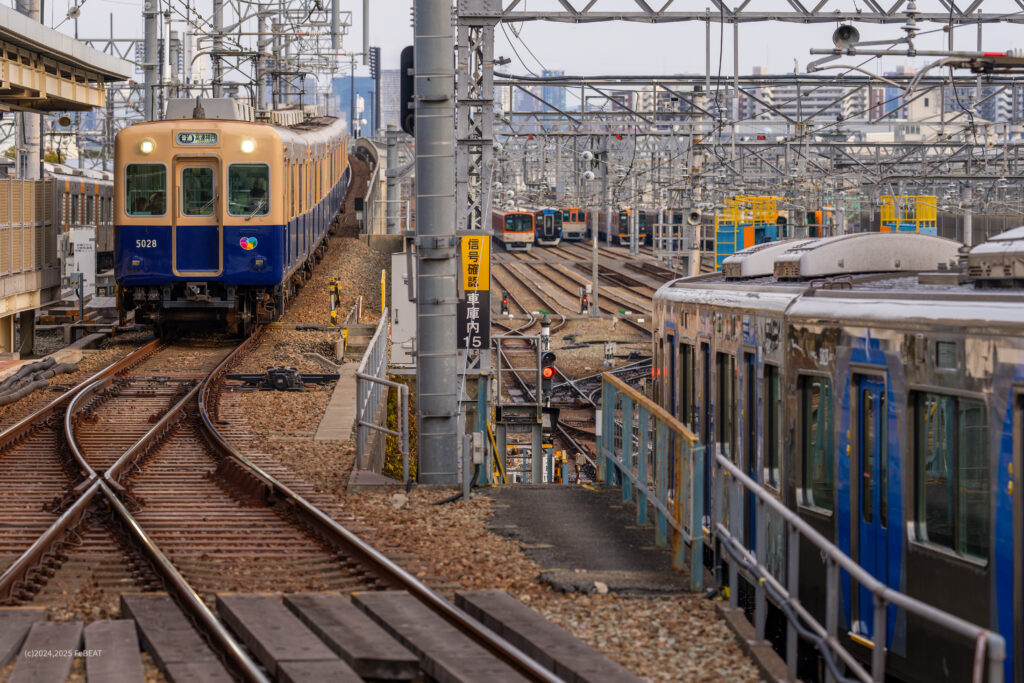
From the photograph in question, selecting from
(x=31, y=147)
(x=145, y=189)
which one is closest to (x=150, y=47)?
(x=31, y=147)

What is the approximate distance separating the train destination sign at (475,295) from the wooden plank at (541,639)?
570cm

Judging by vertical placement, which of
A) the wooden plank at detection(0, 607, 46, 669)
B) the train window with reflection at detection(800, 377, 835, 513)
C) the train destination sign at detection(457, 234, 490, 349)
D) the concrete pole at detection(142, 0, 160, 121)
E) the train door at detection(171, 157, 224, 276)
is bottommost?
the wooden plank at detection(0, 607, 46, 669)

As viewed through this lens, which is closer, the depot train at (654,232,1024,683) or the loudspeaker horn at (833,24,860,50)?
the depot train at (654,232,1024,683)

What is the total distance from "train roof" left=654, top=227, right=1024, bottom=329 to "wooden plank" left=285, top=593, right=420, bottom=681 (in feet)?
9.14

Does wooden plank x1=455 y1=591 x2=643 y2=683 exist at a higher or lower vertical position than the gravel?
lower

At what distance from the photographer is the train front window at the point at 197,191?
2061 centimetres

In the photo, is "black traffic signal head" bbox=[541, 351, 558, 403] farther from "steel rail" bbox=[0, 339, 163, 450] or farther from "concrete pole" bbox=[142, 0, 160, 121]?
"concrete pole" bbox=[142, 0, 160, 121]

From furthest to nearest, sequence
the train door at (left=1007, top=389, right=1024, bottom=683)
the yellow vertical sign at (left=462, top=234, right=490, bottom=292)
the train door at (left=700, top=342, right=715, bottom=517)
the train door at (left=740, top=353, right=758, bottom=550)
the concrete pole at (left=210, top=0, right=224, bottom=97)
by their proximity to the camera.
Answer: the concrete pole at (left=210, top=0, right=224, bottom=97) → the yellow vertical sign at (left=462, top=234, right=490, bottom=292) → the train door at (left=700, top=342, right=715, bottom=517) → the train door at (left=740, top=353, right=758, bottom=550) → the train door at (left=1007, top=389, right=1024, bottom=683)

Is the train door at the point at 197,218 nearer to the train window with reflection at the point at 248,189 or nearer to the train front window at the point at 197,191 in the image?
the train front window at the point at 197,191

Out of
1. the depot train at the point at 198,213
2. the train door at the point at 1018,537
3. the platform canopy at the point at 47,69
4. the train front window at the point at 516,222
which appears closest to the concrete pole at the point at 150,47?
the platform canopy at the point at 47,69

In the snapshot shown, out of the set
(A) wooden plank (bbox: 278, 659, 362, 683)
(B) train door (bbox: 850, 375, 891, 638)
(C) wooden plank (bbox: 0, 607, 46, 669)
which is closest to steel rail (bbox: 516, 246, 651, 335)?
(B) train door (bbox: 850, 375, 891, 638)

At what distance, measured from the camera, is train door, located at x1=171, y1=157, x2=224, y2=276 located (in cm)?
2058

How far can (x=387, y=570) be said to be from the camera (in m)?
8.08

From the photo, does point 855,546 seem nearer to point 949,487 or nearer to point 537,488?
point 949,487
